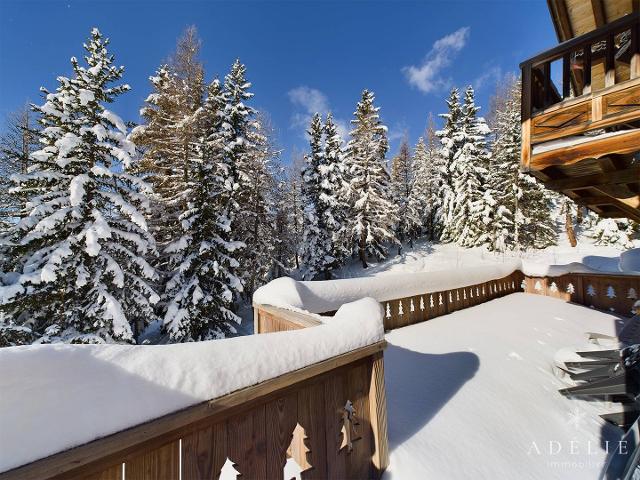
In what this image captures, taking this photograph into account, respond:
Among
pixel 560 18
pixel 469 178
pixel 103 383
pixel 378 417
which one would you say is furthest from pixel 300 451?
pixel 469 178

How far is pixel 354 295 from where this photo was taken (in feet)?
16.6

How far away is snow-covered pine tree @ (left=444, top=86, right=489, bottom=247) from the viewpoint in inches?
892

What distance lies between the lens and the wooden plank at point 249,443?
5.00ft

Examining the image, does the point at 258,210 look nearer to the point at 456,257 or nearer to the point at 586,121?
the point at 456,257

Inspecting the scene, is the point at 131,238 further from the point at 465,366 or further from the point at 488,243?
the point at 488,243

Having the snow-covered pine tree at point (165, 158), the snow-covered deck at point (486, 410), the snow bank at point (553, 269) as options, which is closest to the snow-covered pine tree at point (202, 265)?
the snow-covered pine tree at point (165, 158)

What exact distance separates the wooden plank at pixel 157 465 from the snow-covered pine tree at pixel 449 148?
25.7 meters

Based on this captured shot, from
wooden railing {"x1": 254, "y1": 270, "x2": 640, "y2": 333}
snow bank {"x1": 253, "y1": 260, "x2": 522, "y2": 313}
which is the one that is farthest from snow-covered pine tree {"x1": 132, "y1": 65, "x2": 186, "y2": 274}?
wooden railing {"x1": 254, "y1": 270, "x2": 640, "y2": 333}

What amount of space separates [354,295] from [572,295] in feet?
22.6

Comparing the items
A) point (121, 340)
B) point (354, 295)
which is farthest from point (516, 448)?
point (121, 340)

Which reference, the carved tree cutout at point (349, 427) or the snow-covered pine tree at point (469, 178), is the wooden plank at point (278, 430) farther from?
the snow-covered pine tree at point (469, 178)

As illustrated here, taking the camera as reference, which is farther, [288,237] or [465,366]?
[288,237]

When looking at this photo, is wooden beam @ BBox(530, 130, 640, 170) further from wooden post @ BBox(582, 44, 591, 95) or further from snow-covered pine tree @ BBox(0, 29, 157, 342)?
snow-covered pine tree @ BBox(0, 29, 157, 342)

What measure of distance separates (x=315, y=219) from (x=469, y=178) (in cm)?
1236
